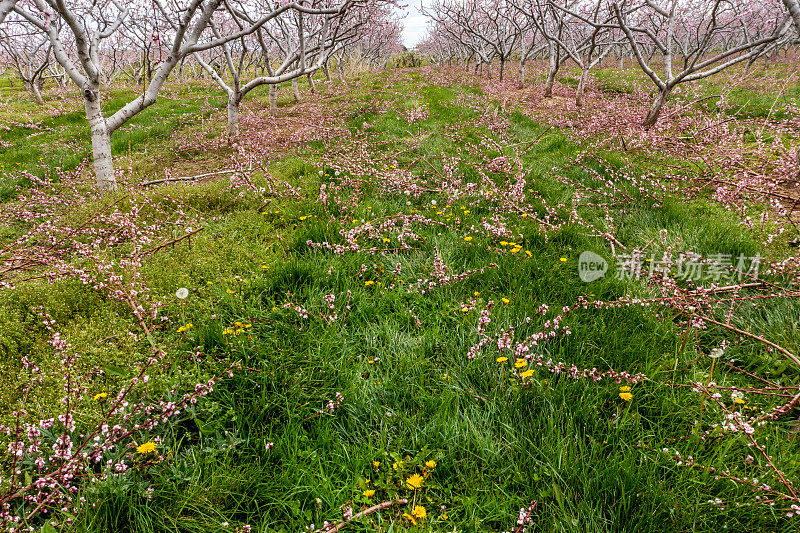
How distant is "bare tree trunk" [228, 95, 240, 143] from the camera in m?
9.07

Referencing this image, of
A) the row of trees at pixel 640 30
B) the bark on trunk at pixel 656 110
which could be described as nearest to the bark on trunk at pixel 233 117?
the row of trees at pixel 640 30

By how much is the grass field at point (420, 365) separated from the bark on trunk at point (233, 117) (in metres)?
4.29

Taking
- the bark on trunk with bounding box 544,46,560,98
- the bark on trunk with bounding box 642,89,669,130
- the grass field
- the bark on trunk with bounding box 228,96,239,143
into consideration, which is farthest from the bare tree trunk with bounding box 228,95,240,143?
the bark on trunk with bounding box 544,46,560,98

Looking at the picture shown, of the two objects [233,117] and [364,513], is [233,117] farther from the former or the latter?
[364,513]

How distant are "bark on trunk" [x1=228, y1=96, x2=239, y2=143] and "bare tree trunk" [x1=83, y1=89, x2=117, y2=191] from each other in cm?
347

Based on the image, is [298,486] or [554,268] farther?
[554,268]

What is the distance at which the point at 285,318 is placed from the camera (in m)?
3.11

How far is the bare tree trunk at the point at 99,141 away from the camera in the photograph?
5.66 meters

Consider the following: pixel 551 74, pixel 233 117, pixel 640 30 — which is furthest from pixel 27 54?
pixel 640 30

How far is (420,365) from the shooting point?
265 cm

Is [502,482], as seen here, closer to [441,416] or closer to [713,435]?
[441,416]

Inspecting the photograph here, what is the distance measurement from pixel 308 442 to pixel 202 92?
23.2 metres

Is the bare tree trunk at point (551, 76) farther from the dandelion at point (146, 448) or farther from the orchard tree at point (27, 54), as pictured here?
the orchard tree at point (27, 54)

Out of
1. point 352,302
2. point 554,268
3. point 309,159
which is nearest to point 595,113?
point 309,159
